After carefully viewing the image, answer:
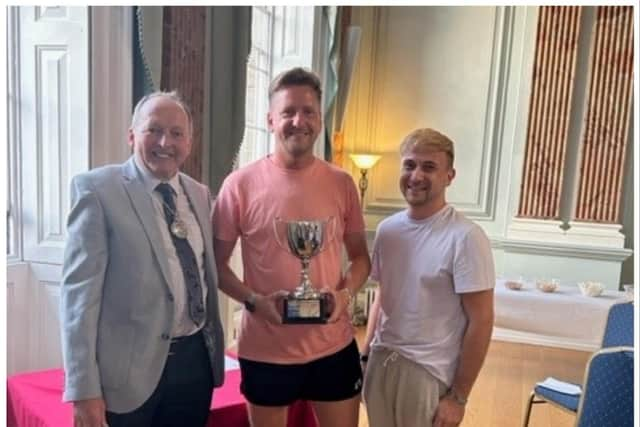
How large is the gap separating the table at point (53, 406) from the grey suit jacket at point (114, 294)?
569mm

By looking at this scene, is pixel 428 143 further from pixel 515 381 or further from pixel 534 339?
pixel 534 339

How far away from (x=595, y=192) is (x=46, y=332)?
4182mm

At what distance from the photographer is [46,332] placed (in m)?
2.21

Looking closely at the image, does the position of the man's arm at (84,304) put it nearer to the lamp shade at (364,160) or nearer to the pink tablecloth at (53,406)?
the pink tablecloth at (53,406)

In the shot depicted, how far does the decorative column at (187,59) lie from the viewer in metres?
2.52

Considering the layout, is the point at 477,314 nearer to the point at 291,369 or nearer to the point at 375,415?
the point at 375,415

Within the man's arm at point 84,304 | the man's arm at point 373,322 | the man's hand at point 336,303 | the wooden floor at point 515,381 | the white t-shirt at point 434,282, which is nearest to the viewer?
the man's arm at point 84,304

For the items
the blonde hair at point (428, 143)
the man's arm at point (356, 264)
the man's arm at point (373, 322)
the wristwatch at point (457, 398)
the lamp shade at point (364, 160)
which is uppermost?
the blonde hair at point (428, 143)

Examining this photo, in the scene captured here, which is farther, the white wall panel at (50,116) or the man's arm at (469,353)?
the white wall panel at (50,116)

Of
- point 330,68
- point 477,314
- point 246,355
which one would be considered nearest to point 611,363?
point 477,314

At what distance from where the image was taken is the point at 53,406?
179 cm

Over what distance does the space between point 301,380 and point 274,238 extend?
1.30ft

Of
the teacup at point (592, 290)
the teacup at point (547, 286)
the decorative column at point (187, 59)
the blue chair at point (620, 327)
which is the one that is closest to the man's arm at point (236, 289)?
the decorative column at point (187, 59)

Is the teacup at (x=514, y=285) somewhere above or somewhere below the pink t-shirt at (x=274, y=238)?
below
